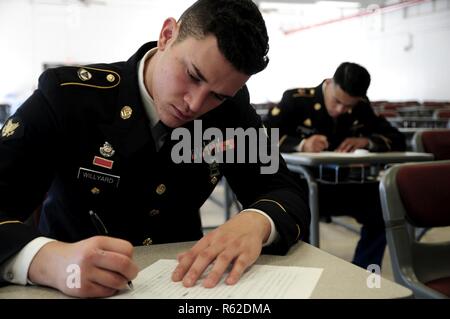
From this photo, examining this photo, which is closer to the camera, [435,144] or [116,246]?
[116,246]

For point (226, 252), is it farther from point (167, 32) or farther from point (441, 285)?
point (441, 285)

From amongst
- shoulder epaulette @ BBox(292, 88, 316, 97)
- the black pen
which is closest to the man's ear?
the black pen

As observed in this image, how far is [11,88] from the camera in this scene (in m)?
9.40

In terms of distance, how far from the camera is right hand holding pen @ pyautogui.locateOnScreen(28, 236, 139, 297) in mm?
597

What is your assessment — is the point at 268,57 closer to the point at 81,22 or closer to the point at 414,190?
the point at 414,190

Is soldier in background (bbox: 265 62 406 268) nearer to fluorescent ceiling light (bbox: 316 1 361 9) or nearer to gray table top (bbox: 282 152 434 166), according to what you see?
gray table top (bbox: 282 152 434 166)

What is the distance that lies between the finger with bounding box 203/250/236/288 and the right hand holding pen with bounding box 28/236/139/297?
0.33ft

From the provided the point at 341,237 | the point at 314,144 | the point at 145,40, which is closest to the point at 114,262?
the point at 314,144

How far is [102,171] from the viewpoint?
0.92m

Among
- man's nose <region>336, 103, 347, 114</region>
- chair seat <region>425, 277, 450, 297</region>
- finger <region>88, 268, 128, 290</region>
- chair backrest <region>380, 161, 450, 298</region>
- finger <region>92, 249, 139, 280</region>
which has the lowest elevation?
chair seat <region>425, 277, 450, 297</region>

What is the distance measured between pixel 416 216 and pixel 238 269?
2.21 ft

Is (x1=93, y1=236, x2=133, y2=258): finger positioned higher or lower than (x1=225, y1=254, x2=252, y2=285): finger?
higher

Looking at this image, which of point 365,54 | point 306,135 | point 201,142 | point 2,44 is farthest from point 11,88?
point 201,142

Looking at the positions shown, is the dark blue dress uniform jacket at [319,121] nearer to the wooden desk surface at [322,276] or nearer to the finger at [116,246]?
the wooden desk surface at [322,276]
